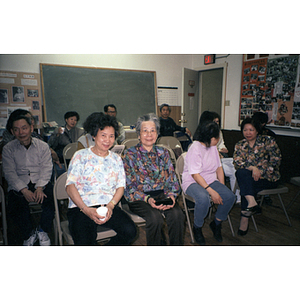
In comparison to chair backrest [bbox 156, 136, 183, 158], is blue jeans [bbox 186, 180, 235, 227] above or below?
below

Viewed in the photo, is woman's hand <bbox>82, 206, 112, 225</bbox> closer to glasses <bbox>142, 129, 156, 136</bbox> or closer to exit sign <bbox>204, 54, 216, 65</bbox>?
glasses <bbox>142, 129, 156, 136</bbox>

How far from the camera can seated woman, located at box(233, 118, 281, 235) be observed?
2330 millimetres

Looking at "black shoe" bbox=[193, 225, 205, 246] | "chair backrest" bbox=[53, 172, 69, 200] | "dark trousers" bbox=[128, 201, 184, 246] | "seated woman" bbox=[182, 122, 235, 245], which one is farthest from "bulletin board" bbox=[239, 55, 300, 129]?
"chair backrest" bbox=[53, 172, 69, 200]

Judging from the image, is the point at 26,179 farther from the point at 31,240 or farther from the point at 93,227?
the point at 93,227

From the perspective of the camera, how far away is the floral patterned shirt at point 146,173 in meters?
1.88

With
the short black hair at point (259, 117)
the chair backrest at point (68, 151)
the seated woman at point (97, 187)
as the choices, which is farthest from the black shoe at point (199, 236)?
the chair backrest at point (68, 151)

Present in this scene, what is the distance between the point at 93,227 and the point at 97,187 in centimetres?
29

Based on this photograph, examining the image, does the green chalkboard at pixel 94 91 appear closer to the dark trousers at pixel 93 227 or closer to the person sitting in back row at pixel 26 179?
the person sitting in back row at pixel 26 179

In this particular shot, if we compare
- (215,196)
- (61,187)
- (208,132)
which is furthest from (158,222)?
(208,132)

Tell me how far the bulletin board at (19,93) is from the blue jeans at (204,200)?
352 centimetres

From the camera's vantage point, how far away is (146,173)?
1.92 m

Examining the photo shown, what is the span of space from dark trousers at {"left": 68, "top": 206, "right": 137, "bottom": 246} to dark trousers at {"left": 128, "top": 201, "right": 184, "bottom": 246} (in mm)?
120

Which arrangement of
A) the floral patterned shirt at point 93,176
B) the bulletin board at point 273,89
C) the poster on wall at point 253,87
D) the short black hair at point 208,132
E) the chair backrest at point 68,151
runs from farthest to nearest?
the poster on wall at point 253,87 < the bulletin board at point 273,89 < the chair backrest at point 68,151 < the short black hair at point 208,132 < the floral patterned shirt at point 93,176

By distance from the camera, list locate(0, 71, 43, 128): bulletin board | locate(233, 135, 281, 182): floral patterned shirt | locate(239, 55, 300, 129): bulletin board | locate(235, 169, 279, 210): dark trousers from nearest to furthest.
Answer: locate(235, 169, 279, 210): dark trousers
locate(233, 135, 281, 182): floral patterned shirt
locate(239, 55, 300, 129): bulletin board
locate(0, 71, 43, 128): bulletin board
